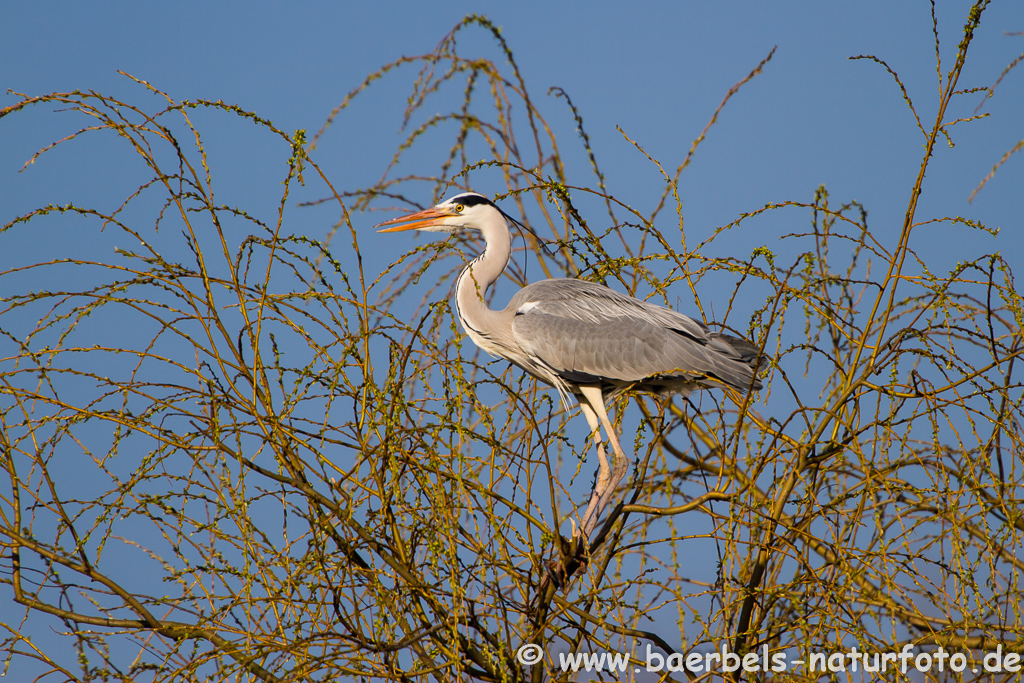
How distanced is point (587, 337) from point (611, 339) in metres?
0.14

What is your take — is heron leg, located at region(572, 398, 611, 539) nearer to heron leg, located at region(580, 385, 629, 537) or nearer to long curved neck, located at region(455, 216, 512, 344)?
heron leg, located at region(580, 385, 629, 537)

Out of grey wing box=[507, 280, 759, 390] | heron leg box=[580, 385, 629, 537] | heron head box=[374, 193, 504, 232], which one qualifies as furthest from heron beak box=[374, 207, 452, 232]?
heron leg box=[580, 385, 629, 537]

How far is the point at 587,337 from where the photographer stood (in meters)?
4.88

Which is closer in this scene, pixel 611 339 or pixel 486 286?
pixel 611 339

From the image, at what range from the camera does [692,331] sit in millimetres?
4883

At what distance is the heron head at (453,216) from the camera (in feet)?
17.1

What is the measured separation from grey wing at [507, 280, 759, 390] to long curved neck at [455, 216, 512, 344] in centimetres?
17

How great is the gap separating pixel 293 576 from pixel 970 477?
2.27 m

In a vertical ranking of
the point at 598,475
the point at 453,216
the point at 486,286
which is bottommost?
the point at 598,475

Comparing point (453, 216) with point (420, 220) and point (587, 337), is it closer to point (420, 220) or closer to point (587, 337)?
point (420, 220)

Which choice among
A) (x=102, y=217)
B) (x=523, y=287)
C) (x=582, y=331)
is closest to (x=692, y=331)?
(x=582, y=331)

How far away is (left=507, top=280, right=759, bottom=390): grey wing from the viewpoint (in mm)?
4781

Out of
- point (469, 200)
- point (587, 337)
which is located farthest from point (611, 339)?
point (469, 200)

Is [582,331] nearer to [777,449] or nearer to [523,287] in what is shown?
[523,287]
